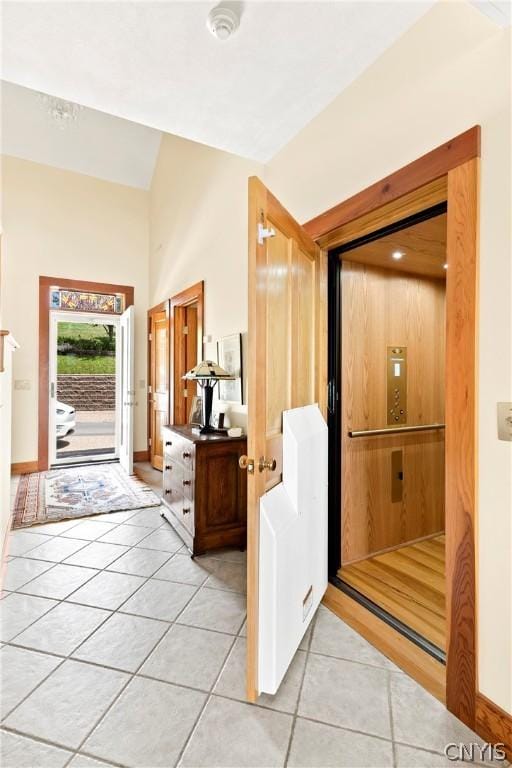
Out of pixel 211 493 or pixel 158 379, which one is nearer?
pixel 211 493

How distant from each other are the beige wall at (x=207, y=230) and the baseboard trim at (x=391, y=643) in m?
1.53

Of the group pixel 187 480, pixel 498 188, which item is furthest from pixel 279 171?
pixel 187 480

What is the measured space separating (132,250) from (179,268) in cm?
160

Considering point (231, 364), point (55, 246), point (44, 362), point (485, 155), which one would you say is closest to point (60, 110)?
point (55, 246)

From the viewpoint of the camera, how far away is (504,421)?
129cm

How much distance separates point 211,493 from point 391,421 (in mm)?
1403

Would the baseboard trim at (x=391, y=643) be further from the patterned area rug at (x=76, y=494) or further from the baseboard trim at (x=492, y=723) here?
the patterned area rug at (x=76, y=494)

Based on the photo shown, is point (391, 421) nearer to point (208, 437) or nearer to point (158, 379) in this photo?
point (208, 437)

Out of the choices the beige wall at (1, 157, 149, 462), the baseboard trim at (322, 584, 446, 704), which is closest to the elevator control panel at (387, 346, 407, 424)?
the baseboard trim at (322, 584, 446, 704)

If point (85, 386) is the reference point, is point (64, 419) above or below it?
below

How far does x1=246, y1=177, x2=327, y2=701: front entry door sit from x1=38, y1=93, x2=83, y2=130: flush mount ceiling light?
4378 mm

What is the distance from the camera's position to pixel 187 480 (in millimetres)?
2881

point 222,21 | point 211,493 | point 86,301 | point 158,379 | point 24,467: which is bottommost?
point 24,467

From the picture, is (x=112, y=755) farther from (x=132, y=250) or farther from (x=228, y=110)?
(x=132, y=250)
